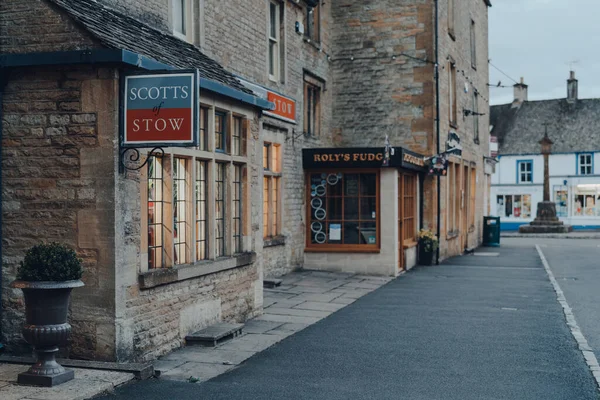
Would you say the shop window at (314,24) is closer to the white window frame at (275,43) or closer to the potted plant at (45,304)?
the white window frame at (275,43)

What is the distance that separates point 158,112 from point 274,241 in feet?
32.0

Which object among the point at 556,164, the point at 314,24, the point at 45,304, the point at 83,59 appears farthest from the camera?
the point at 556,164

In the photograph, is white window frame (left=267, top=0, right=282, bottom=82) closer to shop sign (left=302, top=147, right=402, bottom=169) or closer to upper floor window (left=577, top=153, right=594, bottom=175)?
shop sign (left=302, top=147, right=402, bottom=169)

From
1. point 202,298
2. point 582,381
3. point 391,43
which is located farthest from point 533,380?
point 391,43

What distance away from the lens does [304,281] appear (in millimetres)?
17438

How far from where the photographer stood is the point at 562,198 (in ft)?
174

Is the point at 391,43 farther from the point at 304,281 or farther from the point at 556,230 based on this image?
the point at 556,230

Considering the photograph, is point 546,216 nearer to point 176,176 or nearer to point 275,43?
point 275,43

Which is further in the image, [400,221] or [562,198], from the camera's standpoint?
[562,198]

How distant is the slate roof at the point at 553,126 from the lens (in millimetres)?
52375

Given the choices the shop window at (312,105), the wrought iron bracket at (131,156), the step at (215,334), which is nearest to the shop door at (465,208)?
the shop window at (312,105)

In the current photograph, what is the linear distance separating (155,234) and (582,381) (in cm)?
494

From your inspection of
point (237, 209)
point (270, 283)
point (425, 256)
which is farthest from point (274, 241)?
point (237, 209)

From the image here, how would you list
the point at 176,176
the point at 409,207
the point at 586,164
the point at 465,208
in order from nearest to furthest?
the point at 176,176 → the point at 409,207 → the point at 465,208 → the point at 586,164
